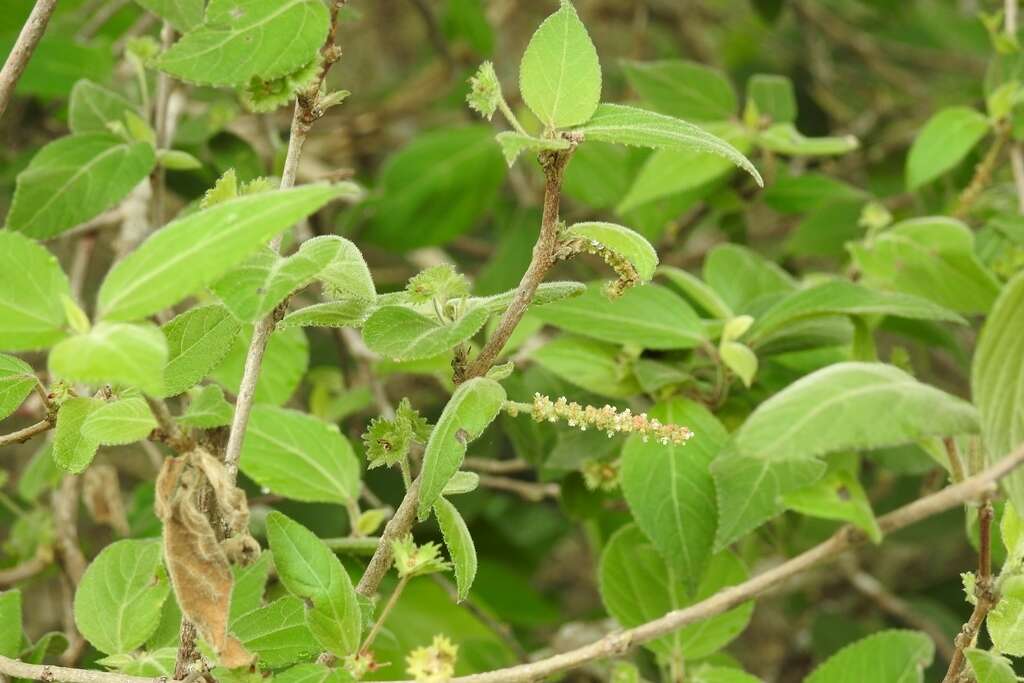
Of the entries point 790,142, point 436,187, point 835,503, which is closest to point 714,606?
point 835,503

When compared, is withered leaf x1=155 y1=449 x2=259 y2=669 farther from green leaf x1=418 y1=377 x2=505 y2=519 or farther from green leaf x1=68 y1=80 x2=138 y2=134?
green leaf x1=68 y1=80 x2=138 y2=134

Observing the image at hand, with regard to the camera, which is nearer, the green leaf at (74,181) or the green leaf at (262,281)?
the green leaf at (262,281)

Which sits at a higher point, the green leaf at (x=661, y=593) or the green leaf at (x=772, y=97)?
the green leaf at (x=772, y=97)

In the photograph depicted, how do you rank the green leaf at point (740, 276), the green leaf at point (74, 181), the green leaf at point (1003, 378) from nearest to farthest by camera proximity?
the green leaf at point (1003, 378) → the green leaf at point (74, 181) → the green leaf at point (740, 276)

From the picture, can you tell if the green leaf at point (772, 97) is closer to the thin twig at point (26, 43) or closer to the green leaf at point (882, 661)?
the green leaf at point (882, 661)

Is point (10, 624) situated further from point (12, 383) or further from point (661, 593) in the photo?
point (661, 593)

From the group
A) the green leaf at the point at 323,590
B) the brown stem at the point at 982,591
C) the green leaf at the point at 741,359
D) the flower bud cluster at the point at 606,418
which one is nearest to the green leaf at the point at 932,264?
the green leaf at the point at 741,359
